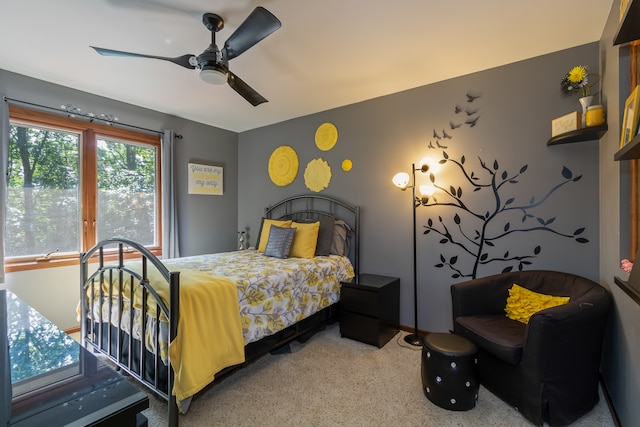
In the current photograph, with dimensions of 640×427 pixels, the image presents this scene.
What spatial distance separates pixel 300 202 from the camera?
13.7 ft

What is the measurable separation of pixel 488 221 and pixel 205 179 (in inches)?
149

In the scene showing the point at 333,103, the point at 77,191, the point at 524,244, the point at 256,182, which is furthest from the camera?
the point at 256,182

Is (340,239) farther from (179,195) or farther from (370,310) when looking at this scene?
(179,195)

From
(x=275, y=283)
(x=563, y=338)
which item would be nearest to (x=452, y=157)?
(x=563, y=338)

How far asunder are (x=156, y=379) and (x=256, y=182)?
3.27 metres

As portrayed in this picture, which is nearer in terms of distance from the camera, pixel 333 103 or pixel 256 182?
pixel 333 103

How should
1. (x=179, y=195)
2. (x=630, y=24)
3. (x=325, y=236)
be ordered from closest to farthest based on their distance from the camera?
(x=630, y=24)
(x=325, y=236)
(x=179, y=195)

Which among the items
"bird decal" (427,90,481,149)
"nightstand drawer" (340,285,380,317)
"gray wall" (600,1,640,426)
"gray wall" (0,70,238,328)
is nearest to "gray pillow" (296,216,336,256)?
"nightstand drawer" (340,285,380,317)

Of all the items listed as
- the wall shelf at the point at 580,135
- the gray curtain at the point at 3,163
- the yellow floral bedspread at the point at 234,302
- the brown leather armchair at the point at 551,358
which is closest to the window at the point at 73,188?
the gray curtain at the point at 3,163

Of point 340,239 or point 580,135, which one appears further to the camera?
point 340,239

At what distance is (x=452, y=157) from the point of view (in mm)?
3006

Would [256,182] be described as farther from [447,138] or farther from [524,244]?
[524,244]

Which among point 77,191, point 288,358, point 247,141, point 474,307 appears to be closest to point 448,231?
point 474,307

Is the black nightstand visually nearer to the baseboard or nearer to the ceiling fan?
the baseboard
